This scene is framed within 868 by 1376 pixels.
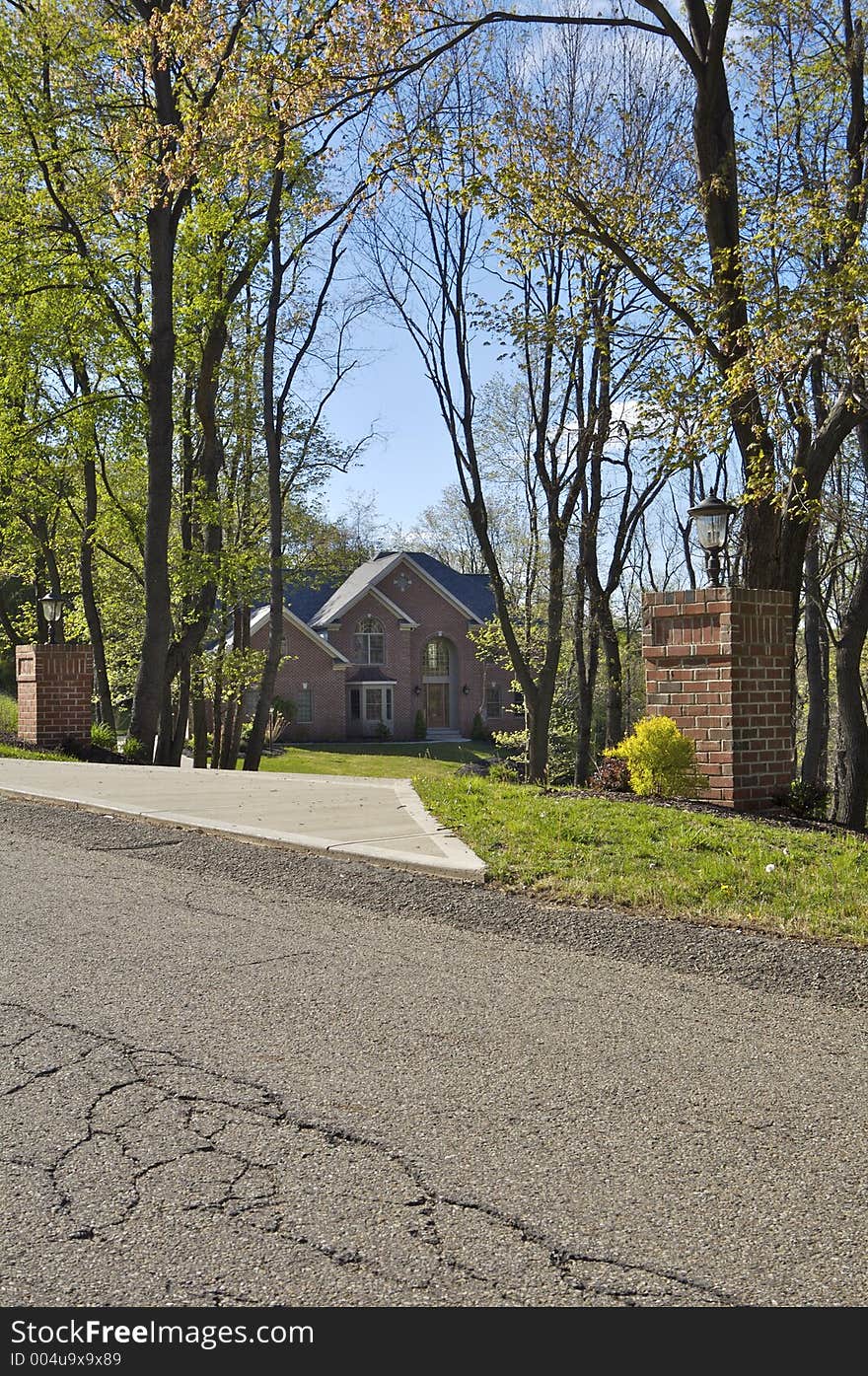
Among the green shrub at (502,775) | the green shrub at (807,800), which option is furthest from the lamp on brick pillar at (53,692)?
the green shrub at (807,800)

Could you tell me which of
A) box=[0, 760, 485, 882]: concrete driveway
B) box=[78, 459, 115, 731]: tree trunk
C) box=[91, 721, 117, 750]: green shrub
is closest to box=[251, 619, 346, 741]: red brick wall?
box=[78, 459, 115, 731]: tree trunk

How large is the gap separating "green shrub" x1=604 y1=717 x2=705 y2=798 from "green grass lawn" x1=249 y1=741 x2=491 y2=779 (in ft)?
61.4

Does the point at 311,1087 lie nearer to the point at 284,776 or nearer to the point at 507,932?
the point at 507,932

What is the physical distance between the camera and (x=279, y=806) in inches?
374

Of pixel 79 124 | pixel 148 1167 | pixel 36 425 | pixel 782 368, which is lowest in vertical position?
pixel 148 1167

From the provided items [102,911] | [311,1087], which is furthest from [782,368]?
[311,1087]

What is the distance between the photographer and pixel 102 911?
5910mm

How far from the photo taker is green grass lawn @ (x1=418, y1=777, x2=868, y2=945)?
5656 mm

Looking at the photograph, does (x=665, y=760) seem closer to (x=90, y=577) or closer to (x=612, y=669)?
(x=612, y=669)

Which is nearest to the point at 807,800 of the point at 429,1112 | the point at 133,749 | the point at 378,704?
the point at 429,1112

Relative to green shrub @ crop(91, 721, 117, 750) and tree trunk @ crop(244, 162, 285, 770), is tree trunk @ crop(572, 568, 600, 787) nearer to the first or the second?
tree trunk @ crop(244, 162, 285, 770)

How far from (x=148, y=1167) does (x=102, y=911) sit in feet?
10.4

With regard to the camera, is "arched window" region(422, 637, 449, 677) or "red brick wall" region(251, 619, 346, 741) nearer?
"red brick wall" region(251, 619, 346, 741)

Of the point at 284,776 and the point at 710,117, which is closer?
A: the point at 710,117
